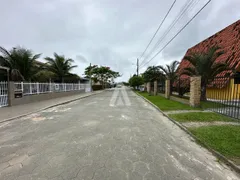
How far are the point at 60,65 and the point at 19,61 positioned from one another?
7233mm

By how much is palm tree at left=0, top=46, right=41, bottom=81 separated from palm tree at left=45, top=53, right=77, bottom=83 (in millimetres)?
5346

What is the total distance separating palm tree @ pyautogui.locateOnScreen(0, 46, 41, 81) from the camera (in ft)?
41.7

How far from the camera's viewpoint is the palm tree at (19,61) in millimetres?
12708

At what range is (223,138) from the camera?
163 inches

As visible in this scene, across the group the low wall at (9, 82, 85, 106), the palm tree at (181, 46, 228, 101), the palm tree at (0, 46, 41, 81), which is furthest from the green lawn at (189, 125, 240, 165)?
the palm tree at (0, 46, 41, 81)

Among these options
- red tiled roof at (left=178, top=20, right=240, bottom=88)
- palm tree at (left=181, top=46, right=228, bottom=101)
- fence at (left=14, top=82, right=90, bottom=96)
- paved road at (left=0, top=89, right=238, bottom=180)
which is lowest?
paved road at (left=0, top=89, right=238, bottom=180)

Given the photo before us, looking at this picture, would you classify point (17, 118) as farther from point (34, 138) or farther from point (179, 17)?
point (179, 17)

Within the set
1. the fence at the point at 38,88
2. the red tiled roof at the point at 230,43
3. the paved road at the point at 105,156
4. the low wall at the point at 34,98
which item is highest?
the red tiled roof at the point at 230,43

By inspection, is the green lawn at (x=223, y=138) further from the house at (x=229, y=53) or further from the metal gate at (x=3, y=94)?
the metal gate at (x=3, y=94)

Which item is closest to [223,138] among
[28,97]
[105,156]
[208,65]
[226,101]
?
[105,156]

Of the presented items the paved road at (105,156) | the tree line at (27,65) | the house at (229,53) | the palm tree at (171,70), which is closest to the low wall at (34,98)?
the tree line at (27,65)

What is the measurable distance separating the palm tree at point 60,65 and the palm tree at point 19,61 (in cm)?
535

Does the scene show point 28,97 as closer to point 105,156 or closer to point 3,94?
point 3,94

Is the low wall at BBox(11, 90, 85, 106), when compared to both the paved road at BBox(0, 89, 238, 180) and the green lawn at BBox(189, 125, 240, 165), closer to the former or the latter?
the paved road at BBox(0, 89, 238, 180)
